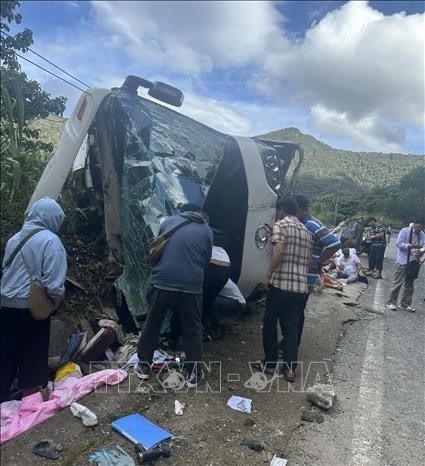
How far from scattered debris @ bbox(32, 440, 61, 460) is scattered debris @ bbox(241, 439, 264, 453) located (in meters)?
1.23

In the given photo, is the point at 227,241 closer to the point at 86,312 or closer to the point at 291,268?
the point at 291,268

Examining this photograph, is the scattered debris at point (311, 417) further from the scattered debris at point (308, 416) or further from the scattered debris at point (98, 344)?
the scattered debris at point (98, 344)

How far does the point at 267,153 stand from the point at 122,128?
183 cm

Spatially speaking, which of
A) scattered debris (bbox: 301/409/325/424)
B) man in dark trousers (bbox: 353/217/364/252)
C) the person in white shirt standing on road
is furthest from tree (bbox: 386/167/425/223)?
scattered debris (bbox: 301/409/325/424)

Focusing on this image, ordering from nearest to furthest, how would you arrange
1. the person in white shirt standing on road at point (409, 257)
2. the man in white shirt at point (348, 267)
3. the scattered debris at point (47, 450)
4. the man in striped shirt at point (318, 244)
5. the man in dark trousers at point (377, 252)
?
the scattered debris at point (47, 450)
the man in striped shirt at point (318, 244)
the person in white shirt standing on road at point (409, 257)
the man in white shirt at point (348, 267)
the man in dark trousers at point (377, 252)

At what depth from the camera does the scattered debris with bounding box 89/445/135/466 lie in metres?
2.63

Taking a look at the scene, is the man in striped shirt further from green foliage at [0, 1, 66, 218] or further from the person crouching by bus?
green foliage at [0, 1, 66, 218]

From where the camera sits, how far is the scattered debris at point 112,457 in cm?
263

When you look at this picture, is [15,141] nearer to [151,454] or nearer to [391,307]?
[151,454]

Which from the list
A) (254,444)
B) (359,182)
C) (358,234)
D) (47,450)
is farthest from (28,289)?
(359,182)

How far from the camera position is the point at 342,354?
17.0 feet

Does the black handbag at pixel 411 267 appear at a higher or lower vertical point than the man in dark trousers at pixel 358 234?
lower

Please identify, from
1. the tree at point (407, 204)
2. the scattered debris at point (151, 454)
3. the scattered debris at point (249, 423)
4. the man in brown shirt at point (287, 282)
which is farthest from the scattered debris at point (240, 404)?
the tree at point (407, 204)

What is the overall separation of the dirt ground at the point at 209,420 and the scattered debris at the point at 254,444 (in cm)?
3
